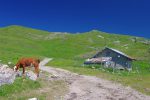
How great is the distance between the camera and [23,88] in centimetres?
3231

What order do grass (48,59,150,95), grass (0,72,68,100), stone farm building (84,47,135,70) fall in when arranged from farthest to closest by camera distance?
1. stone farm building (84,47,135,70)
2. grass (48,59,150,95)
3. grass (0,72,68,100)

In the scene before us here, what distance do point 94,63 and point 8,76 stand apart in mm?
73208

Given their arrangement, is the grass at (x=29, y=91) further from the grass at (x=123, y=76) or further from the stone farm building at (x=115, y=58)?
the stone farm building at (x=115, y=58)

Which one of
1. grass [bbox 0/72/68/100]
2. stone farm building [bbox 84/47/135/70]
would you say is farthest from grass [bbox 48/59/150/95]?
stone farm building [bbox 84/47/135/70]

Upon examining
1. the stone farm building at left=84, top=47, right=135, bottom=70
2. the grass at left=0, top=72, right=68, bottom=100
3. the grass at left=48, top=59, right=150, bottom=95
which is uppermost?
the stone farm building at left=84, top=47, right=135, bottom=70

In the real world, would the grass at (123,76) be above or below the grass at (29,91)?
above

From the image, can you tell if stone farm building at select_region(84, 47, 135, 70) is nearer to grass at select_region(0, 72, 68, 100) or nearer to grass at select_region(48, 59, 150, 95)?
grass at select_region(48, 59, 150, 95)

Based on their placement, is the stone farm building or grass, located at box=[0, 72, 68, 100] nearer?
grass, located at box=[0, 72, 68, 100]

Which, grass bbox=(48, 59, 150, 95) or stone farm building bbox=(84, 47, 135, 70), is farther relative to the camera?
stone farm building bbox=(84, 47, 135, 70)

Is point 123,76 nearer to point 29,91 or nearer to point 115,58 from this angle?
point 29,91

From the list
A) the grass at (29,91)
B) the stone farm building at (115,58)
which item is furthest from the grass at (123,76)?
the stone farm building at (115,58)

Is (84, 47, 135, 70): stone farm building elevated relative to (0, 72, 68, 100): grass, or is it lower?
elevated

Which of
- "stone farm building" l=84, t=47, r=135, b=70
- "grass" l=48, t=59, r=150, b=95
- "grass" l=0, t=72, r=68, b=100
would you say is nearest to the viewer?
"grass" l=0, t=72, r=68, b=100

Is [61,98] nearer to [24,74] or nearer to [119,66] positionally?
[24,74]
